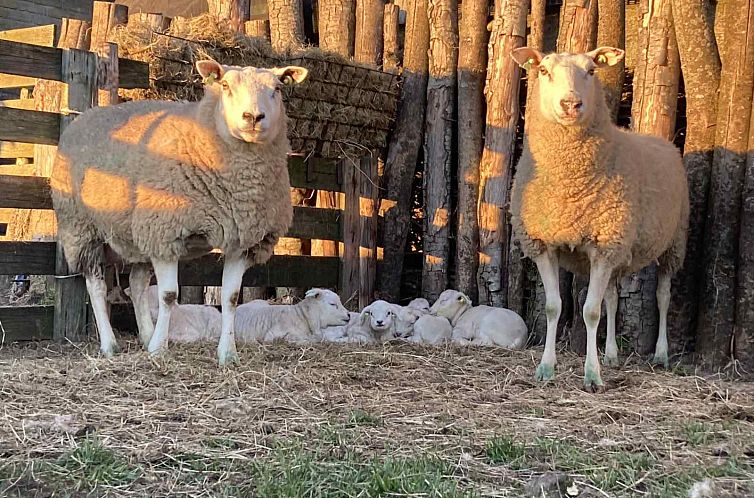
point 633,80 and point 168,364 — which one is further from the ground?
point 633,80

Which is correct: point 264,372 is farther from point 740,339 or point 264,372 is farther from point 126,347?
point 740,339

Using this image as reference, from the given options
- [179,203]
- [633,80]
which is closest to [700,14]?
[633,80]

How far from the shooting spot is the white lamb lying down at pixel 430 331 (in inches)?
337

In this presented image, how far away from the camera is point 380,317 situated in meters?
8.38

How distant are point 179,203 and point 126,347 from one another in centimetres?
160

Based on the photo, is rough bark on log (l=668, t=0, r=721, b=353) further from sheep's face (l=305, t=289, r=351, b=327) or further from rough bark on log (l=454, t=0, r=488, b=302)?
sheep's face (l=305, t=289, r=351, b=327)

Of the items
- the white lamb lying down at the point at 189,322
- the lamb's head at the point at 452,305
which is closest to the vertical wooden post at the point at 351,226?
the lamb's head at the point at 452,305

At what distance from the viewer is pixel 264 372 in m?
6.04

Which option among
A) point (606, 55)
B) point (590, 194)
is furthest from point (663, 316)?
point (606, 55)

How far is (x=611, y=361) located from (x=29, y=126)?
17.2 ft

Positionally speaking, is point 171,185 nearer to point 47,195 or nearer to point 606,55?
point 47,195

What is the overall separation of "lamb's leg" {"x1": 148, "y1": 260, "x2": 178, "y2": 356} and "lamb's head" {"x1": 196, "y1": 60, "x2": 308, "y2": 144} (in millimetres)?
1078

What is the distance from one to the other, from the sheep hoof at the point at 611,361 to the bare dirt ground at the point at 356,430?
56 cm

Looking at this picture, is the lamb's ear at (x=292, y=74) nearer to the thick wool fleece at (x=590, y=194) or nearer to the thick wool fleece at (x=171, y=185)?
the thick wool fleece at (x=171, y=185)
